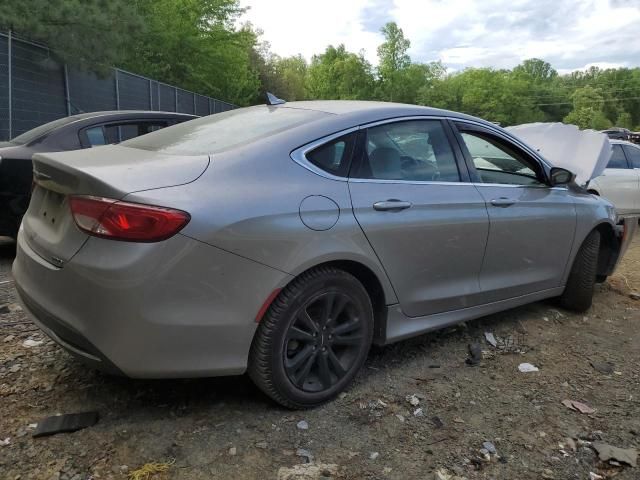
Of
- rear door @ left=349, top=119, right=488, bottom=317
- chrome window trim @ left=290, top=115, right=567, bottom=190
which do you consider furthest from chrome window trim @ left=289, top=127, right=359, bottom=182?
rear door @ left=349, top=119, right=488, bottom=317

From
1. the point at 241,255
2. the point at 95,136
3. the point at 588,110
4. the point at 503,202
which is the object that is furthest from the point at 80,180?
the point at 588,110

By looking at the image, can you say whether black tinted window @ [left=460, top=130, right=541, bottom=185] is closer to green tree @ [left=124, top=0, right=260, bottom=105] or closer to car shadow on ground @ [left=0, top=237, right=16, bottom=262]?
car shadow on ground @ [left=0, top=237, right=16, bottom=262]

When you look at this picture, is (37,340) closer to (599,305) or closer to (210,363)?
(210,363)

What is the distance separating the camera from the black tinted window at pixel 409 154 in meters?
3.06

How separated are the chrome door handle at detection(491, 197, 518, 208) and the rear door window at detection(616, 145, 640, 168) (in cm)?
748

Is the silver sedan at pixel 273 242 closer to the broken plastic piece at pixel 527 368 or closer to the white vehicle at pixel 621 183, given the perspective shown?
the broken plastic piece at pixel 527 368

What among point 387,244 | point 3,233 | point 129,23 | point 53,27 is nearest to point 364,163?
point 387,244

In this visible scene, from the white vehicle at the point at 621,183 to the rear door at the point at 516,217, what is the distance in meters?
5.77

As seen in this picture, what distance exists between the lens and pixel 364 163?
9.84 ft

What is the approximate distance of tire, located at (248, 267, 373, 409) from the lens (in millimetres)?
2568

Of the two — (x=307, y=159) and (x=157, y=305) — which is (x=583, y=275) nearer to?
(x=307, y=159)

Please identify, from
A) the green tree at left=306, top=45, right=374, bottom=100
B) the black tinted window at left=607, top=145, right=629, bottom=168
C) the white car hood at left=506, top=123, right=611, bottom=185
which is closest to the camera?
the white car hood at left=506, top=123, right=611, bottom=185

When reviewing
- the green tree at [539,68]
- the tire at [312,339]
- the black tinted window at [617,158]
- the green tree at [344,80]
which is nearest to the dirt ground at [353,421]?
the tire at [312,339]

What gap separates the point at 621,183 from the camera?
9.54 m
